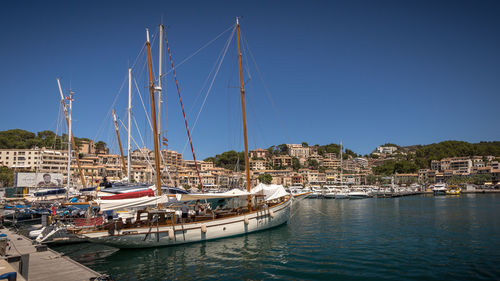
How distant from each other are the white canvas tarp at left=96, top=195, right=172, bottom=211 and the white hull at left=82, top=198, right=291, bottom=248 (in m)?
1.33

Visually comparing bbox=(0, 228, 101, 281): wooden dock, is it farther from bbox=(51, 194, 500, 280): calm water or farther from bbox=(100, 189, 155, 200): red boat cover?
bbox=(100, 189, 155, 200): red boat cover

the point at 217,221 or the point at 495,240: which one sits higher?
the point at 217,221

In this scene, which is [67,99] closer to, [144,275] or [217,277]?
[144,275]

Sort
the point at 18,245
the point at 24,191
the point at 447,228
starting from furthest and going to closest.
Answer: the point at 24,191, the point at 447,228, the point at 18,245

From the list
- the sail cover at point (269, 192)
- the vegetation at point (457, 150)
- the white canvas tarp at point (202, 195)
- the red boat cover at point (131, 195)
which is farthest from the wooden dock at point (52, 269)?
the vegetation at point (457, 150)

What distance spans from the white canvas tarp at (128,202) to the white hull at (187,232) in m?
1.33

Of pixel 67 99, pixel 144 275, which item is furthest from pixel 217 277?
pixel 67 99

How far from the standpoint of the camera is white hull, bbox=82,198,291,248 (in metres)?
17.4

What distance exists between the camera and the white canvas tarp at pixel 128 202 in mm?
17703

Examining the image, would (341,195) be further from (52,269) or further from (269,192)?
(52,269)

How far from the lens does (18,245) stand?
1631cm

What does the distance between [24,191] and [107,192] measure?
39.0 meters

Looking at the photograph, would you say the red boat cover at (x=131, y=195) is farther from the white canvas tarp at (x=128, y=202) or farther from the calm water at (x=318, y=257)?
the calm water at (x=318, y=257)

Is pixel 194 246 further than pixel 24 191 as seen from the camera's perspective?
No
